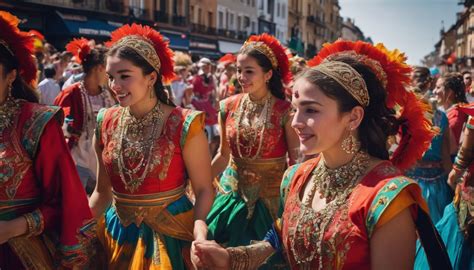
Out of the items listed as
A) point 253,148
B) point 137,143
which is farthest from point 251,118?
point 137,143

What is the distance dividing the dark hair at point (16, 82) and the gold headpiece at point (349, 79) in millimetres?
1666

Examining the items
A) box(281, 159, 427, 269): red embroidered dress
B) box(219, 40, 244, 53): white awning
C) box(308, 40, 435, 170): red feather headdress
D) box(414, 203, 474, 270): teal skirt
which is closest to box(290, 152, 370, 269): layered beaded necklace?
box(281, 159, 427, 269): red embroidered dress

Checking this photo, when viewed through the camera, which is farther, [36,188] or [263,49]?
[263,49]

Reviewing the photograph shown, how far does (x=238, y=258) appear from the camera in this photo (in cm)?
256

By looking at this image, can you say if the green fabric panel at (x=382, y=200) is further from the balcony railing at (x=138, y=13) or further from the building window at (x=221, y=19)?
the building window at (x=221, y=19)

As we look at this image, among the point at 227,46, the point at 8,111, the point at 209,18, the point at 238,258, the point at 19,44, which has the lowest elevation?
the point at 238,258

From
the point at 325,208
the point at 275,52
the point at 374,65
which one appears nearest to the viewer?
the point at 325,208

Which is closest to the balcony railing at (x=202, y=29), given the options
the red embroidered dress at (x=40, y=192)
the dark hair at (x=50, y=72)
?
the dark hair at (x=50, y=72)

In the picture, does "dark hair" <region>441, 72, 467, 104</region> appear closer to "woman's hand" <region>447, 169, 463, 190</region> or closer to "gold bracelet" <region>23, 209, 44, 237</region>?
"woman's hand" <region>447, 169, 463, 190</region>

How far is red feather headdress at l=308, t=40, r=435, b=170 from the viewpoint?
2.65 metres

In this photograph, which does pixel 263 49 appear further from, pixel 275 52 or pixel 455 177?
pixel 455 177

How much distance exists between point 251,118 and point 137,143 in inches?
64.6

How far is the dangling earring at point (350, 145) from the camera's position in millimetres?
2545

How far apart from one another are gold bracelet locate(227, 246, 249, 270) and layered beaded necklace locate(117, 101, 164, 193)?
3.18ft
